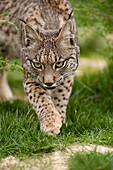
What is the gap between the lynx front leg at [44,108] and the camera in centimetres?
357

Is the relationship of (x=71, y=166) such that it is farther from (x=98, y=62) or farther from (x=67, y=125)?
(x=98, y=62)

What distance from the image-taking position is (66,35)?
3.87 meters

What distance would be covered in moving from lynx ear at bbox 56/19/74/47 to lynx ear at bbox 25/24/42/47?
258 millimetres

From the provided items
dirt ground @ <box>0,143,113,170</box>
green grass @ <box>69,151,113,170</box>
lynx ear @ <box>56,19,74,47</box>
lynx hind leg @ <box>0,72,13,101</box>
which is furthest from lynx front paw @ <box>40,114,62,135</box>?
lynx hind leg @ <box>0,72,13,101</box>

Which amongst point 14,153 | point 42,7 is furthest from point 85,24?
point 14,153

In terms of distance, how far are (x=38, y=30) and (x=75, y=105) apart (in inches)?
57.8

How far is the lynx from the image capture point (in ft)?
12.1

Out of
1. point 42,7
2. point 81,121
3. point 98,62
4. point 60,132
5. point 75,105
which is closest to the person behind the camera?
point 60,132

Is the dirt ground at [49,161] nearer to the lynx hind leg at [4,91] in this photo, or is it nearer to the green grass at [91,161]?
the green grass at [91,161]

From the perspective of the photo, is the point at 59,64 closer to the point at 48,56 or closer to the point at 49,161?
the point at 48,56

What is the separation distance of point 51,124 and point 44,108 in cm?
33

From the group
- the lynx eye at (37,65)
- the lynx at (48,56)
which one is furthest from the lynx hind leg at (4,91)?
the lynx eye at (37,65)

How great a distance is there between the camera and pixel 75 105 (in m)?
4.79

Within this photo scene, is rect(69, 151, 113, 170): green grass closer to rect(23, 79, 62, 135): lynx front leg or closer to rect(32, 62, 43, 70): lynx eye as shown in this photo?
rect(23, 79, 62, 135): lynx front leg
